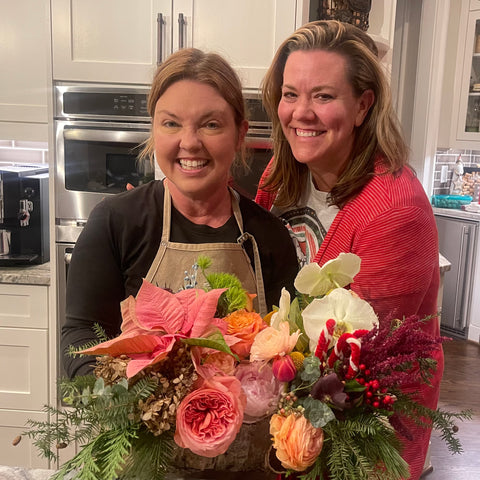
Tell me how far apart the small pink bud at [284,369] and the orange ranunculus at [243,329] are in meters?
0.06

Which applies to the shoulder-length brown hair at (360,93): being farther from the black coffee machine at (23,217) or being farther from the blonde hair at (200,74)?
the black coffee machine at (23,217)

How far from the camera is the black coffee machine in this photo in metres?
2.51

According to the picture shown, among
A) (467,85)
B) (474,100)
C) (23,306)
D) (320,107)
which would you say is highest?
(467,85)

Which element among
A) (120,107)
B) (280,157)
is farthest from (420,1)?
(280,157)

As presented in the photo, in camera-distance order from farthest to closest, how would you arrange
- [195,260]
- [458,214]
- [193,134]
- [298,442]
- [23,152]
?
[458,214]
[23,152]
[195,260]
[193,134]
[298,442]

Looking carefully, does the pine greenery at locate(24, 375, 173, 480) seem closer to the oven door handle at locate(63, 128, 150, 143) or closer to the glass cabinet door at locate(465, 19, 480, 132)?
the oven door handle at locate(63, 128, 150, 143)

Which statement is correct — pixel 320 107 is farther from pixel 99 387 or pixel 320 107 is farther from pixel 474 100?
pixel 474 100

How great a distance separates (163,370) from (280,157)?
3.13 ft

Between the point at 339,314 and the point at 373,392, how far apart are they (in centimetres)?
10

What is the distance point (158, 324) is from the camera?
662mm

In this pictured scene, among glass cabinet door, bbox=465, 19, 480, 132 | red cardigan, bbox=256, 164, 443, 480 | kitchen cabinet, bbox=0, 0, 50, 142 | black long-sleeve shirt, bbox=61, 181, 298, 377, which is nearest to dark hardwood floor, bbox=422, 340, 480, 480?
red cardigan, bbox=256, 164, 443, 480

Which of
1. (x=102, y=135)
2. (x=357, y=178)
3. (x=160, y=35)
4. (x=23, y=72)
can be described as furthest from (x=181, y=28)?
(x=357, y=178)

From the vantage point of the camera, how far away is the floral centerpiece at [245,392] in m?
0.61

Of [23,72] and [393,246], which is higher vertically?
[23,72]
